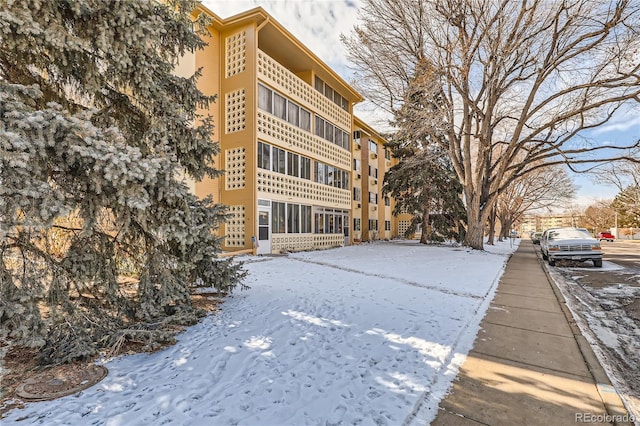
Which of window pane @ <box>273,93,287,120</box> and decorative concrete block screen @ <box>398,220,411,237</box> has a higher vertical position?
window pane @ <box>273,93,287,120</box>

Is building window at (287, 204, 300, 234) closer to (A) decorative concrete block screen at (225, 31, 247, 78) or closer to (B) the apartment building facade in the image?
(B) the apartment building facade

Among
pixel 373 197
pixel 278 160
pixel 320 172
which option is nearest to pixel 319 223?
pixel 320 172

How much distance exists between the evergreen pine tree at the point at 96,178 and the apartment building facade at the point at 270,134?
25.5ft

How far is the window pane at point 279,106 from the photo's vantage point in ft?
54.4

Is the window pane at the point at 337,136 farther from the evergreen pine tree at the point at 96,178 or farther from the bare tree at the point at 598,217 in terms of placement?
the bare tree at the point at 598,217

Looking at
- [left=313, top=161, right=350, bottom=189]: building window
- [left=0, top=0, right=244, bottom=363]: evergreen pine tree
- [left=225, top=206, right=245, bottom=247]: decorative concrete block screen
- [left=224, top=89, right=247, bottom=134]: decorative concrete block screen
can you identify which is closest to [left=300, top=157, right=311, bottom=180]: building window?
[left=313, top=161, right=350, bottom=189]: building window

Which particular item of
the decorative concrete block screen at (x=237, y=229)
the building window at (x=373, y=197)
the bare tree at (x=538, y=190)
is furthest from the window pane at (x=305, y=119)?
the bare tree at (x=538, y=190)

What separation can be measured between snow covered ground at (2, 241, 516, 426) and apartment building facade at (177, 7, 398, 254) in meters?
8.83

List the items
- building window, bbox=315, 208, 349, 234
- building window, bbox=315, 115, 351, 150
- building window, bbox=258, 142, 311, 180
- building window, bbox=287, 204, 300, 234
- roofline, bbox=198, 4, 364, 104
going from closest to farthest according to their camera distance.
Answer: roofline, bbox=198, 4, 364, 104 → building window, bbox=258, 142, 311, 180 → building window, bbox=287, 204, 300, 234 → building window, bbox=315, 208, 349, 234 → building window, bbox=315, 115, 351, 150

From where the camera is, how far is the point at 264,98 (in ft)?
51.9

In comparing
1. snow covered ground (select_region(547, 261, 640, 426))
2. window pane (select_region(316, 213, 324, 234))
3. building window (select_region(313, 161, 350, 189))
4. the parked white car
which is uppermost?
building window (select_region(313, 161, 350, 189))

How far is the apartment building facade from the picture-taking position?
15062 mm

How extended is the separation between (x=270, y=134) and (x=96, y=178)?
13045 mm

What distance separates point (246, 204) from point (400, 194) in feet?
52.2
